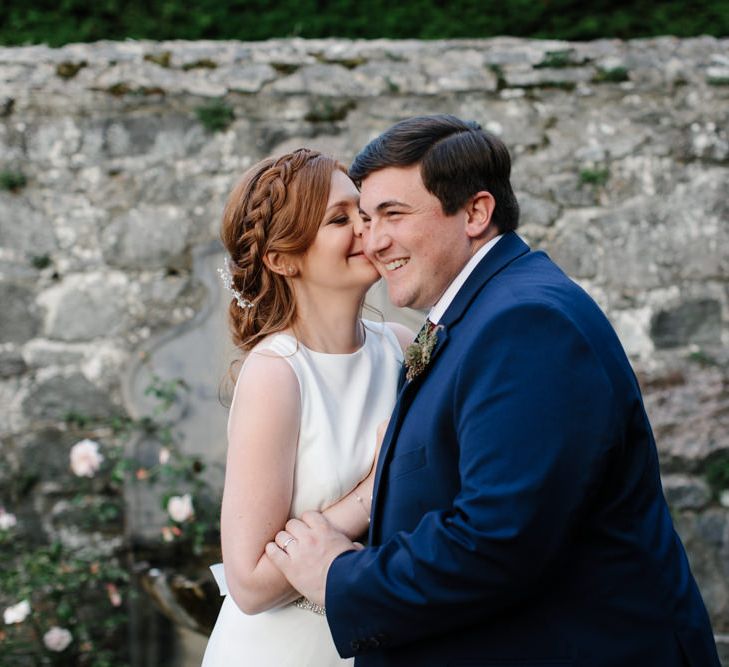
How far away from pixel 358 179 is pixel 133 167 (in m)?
2.24

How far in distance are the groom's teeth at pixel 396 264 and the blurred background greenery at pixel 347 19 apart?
2.87m

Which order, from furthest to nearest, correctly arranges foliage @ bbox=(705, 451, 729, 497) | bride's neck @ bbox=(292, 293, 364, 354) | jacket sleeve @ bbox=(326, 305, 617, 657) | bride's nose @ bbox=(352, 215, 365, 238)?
foliage @ bbox=(705, 451, 729, 497), bride's neck @ bbox=(292, 293, 364, 354), bride's nose @ bbox=(352, 215, 365, 238), jacket sleeve @ bbox=(326, 305, 617, 657)

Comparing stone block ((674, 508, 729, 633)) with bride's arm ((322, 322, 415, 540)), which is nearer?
bride's arm ((322, 322, 415, 540))

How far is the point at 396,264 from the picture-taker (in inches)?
78.7

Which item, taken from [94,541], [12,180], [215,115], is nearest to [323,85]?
[215,115]

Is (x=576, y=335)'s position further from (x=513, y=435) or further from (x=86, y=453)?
(x=86, y=453)

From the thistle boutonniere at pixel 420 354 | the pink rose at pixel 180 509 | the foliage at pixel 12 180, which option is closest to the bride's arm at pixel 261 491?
the thistle boutonniere at pixel 420 354

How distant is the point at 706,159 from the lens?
396 cm

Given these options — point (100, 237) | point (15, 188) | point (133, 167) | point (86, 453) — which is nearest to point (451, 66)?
point (133, 167)

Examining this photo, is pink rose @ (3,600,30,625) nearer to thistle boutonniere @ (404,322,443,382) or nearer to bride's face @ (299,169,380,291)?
bride's face @ (299,169,380,291)

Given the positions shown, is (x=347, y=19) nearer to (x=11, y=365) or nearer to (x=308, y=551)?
(x=11, y=365)

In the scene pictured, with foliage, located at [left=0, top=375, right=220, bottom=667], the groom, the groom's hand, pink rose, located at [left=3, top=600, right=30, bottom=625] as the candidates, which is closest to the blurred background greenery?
foliage, located at [left=0, top=375, right=220, bottom=667]

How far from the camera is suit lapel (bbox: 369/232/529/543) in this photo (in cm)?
185

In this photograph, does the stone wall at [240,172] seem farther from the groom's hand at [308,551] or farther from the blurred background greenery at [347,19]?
the groom's hand at [308,551]
